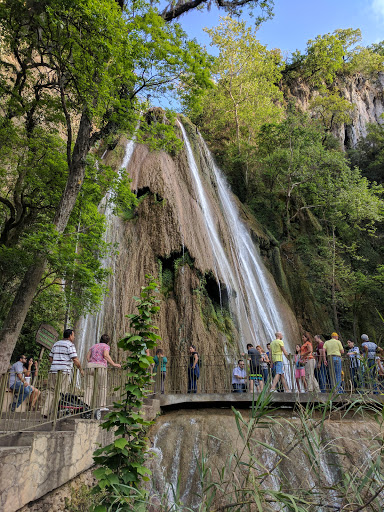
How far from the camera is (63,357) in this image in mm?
7340

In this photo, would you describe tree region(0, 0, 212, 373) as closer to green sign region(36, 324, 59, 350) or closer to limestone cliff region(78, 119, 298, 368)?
green sign region(36, 324, 59, 350)

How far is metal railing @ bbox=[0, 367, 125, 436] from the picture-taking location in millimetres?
6121

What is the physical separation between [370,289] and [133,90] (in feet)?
56.4

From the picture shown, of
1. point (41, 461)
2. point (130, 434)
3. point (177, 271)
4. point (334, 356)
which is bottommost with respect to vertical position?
point (41, 461)

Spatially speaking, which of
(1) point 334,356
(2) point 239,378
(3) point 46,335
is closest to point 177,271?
(2) point 239,378

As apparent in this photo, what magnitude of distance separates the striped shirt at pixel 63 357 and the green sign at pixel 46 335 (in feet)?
6.38

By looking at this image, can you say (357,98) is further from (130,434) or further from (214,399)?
(130,434)

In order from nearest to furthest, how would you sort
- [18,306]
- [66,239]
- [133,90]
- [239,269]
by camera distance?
1. [18,306]
2. [66,239]
3. [133,90]
4. [239,269]

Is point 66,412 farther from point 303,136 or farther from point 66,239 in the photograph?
point 303,136

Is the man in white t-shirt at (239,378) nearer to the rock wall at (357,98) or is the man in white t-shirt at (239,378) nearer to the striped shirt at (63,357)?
the striped shirt at (63,357)

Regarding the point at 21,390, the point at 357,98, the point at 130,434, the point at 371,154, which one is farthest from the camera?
the point at 357,98

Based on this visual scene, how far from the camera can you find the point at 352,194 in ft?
79.2

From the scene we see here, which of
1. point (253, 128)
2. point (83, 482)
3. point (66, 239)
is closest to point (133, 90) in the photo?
point (66, 239)

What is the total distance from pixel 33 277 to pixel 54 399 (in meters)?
3.69
